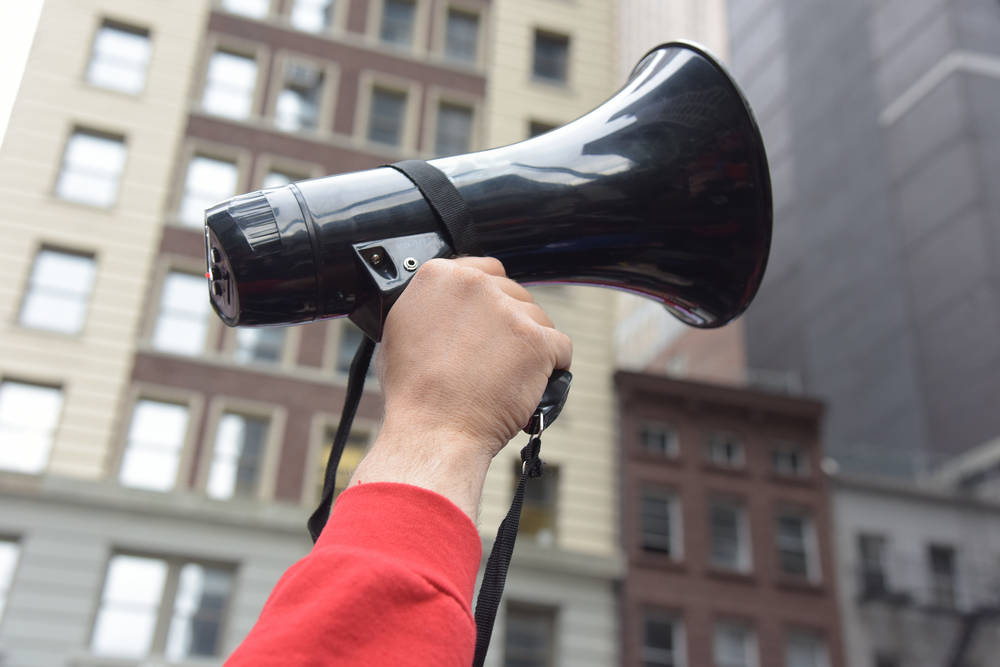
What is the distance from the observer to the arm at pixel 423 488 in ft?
3.33

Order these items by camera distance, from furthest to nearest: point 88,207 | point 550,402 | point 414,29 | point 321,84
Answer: point 414,29
point 321,84
point 88,207
point 550,402

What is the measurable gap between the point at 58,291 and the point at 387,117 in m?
8.27

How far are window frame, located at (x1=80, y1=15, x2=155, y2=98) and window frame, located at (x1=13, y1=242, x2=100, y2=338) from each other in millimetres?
3442

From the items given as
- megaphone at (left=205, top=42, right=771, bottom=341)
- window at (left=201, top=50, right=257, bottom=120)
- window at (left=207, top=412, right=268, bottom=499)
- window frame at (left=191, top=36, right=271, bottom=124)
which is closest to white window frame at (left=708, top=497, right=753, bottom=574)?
window at (left=207, top=412, right=268, bottom=499)

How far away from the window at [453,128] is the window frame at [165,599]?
1050cm

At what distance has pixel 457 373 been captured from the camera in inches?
51.5

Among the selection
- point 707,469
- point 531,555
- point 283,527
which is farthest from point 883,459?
point 283,527

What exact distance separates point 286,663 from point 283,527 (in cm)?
1842

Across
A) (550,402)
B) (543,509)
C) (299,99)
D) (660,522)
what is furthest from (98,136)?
(550,402)

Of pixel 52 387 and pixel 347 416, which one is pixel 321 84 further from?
pixel 347 416

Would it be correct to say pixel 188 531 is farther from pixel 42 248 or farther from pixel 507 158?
pixel 507 158

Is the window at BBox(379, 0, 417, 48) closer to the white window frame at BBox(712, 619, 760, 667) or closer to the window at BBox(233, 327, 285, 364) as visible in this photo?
the window at BBox(233, 327, 285, 364)

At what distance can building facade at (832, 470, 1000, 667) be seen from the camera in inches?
974

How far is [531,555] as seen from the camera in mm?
20281
